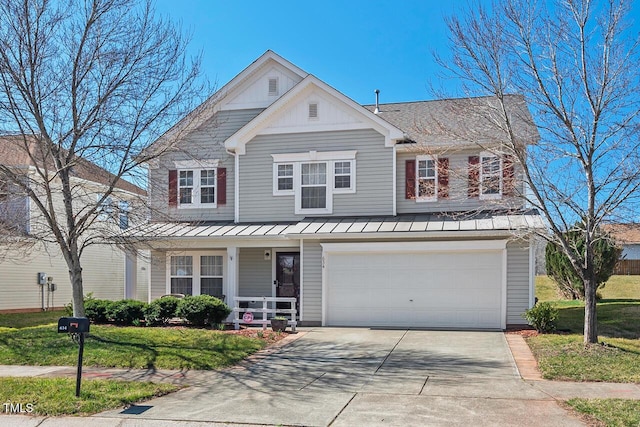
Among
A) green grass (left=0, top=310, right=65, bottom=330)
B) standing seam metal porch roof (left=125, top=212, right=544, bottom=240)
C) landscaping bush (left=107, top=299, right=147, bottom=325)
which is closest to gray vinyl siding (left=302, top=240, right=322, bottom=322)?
standing seam metal porch roof (left=125, top=212, right=544, bottom=240)

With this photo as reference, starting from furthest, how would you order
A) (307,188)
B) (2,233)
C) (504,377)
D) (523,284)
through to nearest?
(307,188)
(523,284)
(2,233)
(504,377)

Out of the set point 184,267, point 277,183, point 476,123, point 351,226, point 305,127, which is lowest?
point 184,267

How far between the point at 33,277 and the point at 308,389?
17560 millimetres

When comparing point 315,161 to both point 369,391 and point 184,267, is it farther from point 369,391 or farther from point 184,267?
point 369,391

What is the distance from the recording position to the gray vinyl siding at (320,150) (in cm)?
1912

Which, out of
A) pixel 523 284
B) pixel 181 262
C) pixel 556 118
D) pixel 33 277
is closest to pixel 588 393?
pixel 556 118

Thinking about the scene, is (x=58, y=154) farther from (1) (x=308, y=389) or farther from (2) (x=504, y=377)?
(2) (x=504, y=377)

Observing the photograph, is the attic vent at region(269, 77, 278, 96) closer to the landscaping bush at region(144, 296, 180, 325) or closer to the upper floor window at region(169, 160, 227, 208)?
the upper floor window at region(169, 160, 227, 208)

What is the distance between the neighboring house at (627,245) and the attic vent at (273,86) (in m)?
11.8

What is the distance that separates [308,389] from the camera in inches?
383

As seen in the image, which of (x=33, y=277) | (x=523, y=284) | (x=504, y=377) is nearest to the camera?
(x=504, y=377)

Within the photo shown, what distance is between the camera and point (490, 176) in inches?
621

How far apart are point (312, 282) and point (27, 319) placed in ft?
32.8
